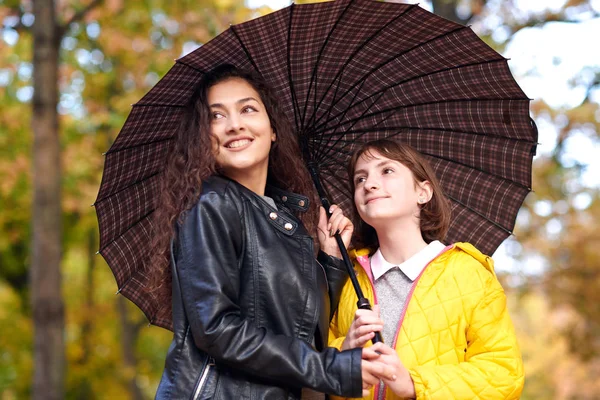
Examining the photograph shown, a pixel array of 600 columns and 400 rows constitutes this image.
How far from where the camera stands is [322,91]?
133 inches

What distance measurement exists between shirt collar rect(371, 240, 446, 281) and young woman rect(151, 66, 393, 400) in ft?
0.54

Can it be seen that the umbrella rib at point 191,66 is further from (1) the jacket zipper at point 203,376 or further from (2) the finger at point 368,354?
(2) the finger at point 368,354

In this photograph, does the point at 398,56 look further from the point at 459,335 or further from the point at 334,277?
the point at 459,335

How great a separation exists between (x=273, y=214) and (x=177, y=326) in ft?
1.85

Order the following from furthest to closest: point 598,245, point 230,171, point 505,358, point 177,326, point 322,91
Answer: point 598,245
point 322,91
point 230,171
point 505,358
point 177,326

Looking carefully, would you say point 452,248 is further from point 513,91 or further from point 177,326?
point 177,326

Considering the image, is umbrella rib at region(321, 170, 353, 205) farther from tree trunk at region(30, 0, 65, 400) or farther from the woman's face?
tree trunk at region(30, 0, 65, 400)

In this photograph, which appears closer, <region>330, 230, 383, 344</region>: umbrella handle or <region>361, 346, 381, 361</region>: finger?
<region>361, 346, 381, 361</region>: finger

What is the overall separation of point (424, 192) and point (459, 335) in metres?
0.69

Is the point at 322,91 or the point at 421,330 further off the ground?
the point at 322,91

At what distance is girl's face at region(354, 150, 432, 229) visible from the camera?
315 centimetres

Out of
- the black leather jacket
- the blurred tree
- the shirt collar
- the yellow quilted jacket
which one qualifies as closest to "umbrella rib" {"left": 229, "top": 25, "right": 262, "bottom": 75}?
the black leather jacket

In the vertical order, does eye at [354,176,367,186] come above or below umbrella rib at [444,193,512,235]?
above

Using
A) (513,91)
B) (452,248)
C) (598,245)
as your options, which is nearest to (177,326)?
(452,248)
